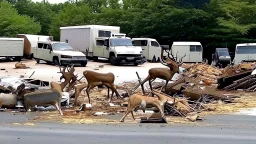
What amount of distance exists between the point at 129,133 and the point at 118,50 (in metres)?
29.0

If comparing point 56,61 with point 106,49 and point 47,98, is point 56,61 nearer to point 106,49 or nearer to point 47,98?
point 106,49

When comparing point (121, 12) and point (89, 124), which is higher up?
point (121, 12)

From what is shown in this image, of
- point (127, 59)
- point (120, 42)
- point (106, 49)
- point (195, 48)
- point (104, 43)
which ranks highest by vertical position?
point (120, 42)

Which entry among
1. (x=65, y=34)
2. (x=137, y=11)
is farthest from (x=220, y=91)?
(x=137, y=11)

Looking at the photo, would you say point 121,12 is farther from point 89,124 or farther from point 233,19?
point 89,124

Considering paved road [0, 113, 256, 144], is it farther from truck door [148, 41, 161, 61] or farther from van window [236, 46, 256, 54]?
truck door [148, 41, 161, 61]

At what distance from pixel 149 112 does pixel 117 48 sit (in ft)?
84.6

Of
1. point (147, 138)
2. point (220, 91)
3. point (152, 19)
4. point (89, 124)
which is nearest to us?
point (147, 138)

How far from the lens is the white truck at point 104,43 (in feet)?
132

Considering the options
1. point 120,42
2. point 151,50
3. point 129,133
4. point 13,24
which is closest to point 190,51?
point 151,50

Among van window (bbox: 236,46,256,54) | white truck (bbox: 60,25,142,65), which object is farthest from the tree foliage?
van window (bbox: 236,46,256,54)

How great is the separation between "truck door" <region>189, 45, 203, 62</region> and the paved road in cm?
3215

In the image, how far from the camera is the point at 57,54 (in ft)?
128

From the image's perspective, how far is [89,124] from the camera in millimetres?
13438
